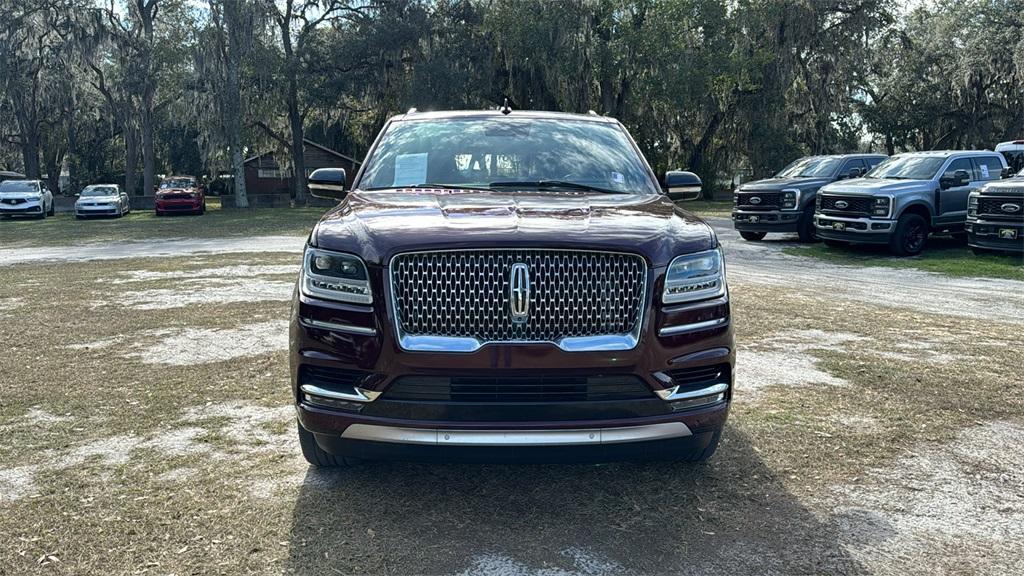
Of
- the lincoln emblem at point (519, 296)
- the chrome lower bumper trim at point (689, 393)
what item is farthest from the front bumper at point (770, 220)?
the lincoln emblem at point (519, 296)

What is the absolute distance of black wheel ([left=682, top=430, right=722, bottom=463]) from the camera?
154 inches

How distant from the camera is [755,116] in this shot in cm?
3794

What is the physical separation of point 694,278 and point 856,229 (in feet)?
42.8

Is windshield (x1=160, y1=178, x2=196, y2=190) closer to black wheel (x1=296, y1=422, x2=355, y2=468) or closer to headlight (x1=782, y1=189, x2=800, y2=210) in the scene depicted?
headlight (x1=782, y1=189, x2=800, y2=210)

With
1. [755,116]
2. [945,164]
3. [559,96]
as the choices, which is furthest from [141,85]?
[945,164]

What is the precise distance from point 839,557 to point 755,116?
37.3 meters

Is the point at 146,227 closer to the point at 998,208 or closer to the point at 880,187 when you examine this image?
the point at 880,187

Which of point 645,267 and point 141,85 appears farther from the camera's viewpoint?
point 141,85

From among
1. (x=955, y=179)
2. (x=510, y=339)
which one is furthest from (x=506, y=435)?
(x=955, y=179)

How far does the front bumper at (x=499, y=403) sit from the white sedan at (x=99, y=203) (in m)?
32.8

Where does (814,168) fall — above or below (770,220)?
above

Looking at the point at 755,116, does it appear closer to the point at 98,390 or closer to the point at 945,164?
the point at 945,164

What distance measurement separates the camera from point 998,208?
559 inches

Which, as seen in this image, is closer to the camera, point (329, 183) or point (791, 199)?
point (329, 183)
